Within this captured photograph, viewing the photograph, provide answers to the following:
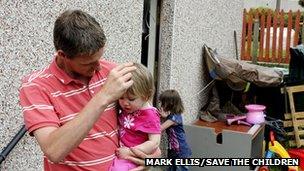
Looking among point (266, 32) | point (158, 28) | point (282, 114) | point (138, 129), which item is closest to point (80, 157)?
point (138, 129)

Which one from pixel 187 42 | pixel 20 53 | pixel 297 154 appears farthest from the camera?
pixel 297 154

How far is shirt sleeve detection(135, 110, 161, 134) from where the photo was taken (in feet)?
7.77

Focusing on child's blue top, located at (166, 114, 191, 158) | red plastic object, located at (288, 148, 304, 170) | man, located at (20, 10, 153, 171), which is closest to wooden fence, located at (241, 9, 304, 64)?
red plastic object, located at (288, 148, 304, 170)

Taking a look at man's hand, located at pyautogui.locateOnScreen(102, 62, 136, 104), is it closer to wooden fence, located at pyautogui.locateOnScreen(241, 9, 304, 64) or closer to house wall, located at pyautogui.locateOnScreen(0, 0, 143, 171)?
house wall, located at pyautogui.locateOnScreen(0, 0, 143, 171)

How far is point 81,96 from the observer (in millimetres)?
1955

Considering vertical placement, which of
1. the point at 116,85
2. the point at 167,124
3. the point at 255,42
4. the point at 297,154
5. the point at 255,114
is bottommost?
the point at 297,154

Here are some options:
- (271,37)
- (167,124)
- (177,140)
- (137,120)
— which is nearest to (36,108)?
(137,120)

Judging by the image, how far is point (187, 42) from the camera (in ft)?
19.2

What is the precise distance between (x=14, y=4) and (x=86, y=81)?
3.19ft

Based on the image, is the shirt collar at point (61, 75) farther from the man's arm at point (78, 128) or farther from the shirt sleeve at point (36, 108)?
the man's arm at point (78, 128)

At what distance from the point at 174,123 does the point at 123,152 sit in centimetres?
266

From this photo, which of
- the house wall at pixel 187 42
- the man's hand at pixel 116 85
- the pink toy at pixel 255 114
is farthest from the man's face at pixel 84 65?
the pink toy at pixel 255 114

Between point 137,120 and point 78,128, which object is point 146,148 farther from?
point 78,128

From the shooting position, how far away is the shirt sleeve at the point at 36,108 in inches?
69.7
